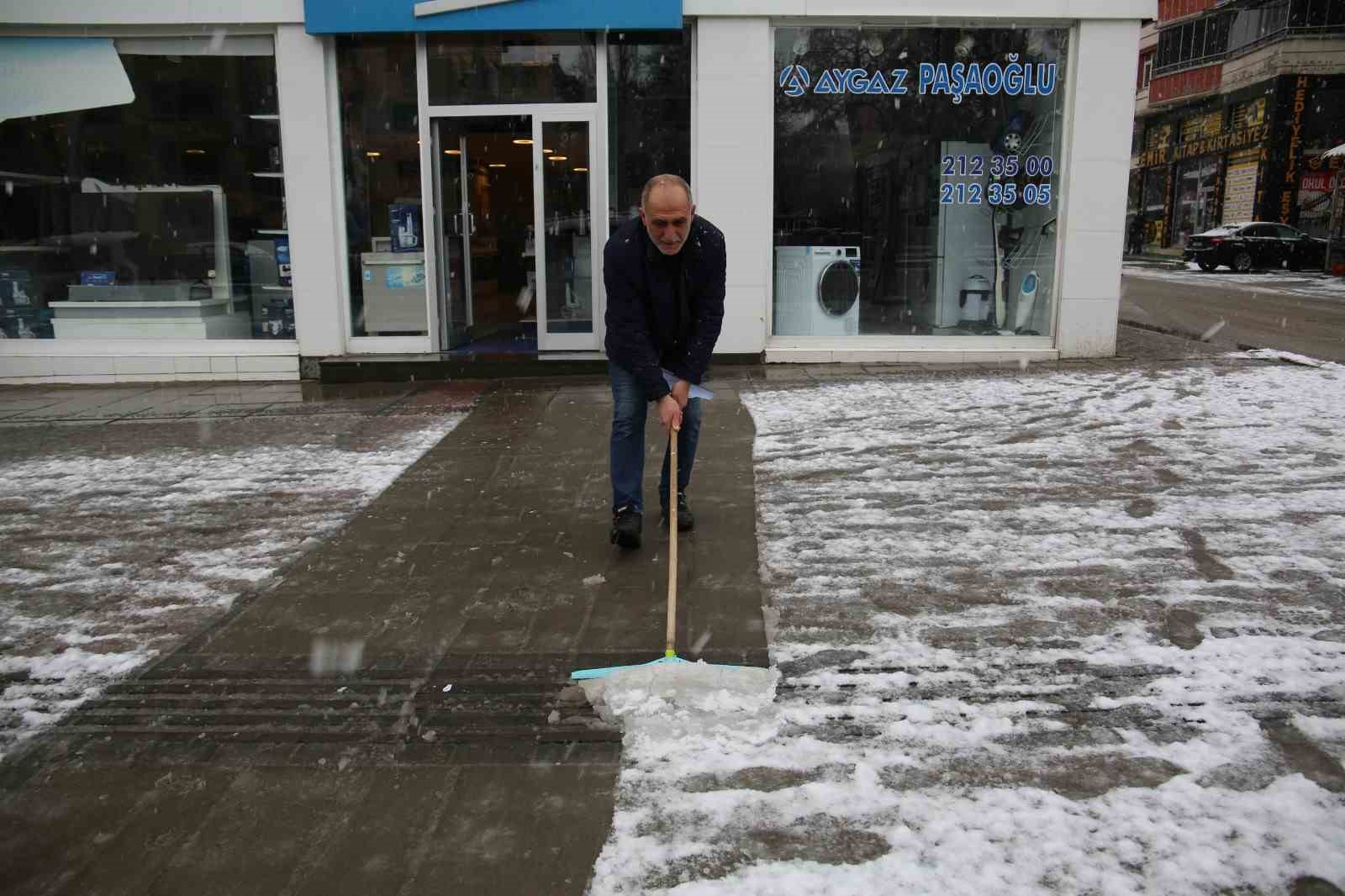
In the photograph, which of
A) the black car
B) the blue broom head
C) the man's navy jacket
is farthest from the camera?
the black car

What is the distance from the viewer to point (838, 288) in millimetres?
10672

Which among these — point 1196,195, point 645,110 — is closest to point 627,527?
point 645,110

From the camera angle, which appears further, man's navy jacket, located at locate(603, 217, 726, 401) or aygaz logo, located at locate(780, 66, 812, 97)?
aygaz logo, located at locate(780, 66, 812, 97)

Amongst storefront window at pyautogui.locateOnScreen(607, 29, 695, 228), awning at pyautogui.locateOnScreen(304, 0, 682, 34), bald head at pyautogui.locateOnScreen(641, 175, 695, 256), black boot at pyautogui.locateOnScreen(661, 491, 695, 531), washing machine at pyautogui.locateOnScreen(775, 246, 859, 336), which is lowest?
black boot at pyautogui.locateOnScreen(661, 491, 695, 531)

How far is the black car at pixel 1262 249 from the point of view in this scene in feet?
98.5

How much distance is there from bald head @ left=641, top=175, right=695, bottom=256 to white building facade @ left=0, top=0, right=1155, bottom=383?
571cm

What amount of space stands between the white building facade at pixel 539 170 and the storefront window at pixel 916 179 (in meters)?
0.03

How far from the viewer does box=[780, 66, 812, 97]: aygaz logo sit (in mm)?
10094

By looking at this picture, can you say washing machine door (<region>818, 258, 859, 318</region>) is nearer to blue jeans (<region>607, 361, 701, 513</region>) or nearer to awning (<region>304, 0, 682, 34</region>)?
awning (<region>304, 0, 682, 34</region>)

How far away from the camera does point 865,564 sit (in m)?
4.68

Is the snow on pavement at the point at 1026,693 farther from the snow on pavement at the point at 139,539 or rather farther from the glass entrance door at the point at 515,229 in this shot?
the glass entrance door at the point at 515,229

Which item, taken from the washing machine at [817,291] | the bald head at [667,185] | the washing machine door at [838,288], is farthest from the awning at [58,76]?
the bald head at [667,185]

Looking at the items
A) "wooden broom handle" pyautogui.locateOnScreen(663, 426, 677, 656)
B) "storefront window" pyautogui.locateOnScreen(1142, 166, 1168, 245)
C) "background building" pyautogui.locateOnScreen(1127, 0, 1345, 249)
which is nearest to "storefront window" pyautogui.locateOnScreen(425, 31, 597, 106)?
"wooden broom handle" pyautogui.locateOnScreen(663, 426, 677, 656)

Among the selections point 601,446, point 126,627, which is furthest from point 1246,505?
point 126,627
